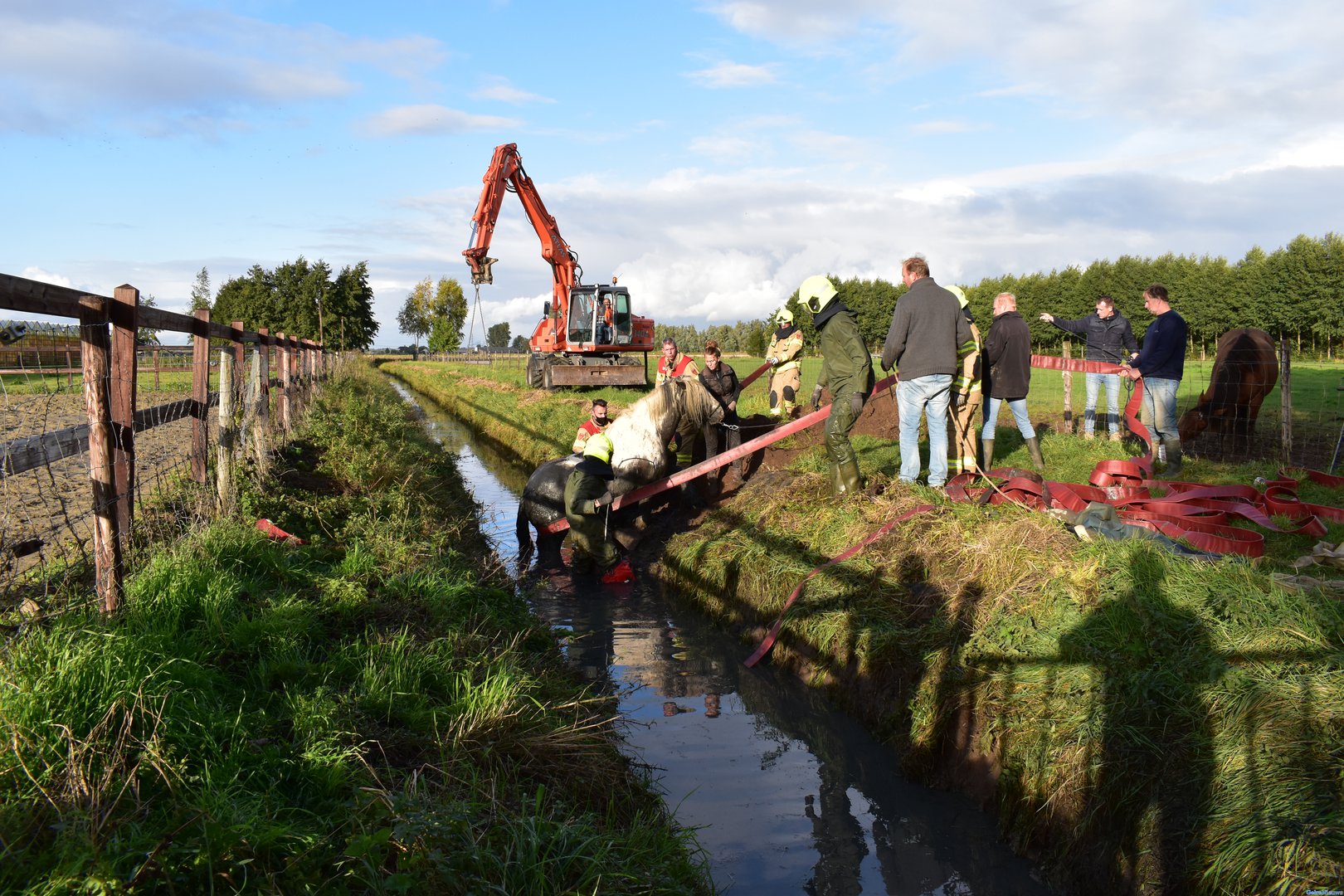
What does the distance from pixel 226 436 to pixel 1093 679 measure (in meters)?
6.22

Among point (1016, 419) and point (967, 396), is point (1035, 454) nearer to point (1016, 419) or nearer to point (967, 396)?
point (1016, 419)

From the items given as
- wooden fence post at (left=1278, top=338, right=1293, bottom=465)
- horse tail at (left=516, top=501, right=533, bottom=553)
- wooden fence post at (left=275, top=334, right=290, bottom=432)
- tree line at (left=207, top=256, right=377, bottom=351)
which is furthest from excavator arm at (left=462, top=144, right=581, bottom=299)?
tree line at (left=207, top=256, right=377, bottom=351)

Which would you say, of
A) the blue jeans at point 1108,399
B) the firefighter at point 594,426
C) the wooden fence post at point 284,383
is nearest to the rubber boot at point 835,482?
the firefighter at point 594,426

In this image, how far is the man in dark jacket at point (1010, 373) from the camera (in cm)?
868

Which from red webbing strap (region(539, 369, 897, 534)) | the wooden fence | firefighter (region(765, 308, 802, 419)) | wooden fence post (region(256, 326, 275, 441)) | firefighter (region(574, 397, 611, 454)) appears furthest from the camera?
firefighter (region(765, 308, 802, 419))

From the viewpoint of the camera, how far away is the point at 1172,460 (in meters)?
8.55

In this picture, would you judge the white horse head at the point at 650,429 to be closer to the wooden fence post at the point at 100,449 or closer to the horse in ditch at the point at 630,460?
the horse in ditch at the point at 630,460

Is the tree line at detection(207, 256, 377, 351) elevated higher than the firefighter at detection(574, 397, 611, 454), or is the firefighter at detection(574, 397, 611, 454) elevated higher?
the tree line at detection(207, 256, 377, 351)

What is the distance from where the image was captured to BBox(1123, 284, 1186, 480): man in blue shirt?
877cm

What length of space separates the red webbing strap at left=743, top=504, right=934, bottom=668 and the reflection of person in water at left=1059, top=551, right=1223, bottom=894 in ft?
6.91

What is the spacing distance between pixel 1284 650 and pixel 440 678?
373 centimetres

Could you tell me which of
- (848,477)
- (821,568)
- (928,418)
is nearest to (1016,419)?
(928,418)

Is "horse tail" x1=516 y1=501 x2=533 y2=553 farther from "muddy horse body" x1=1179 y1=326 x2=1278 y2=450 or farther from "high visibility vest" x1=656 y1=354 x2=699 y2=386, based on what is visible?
"muddy horse body" x1=1179 y1=326 x2=1278 y2=450

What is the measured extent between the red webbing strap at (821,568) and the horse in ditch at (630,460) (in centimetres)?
295
